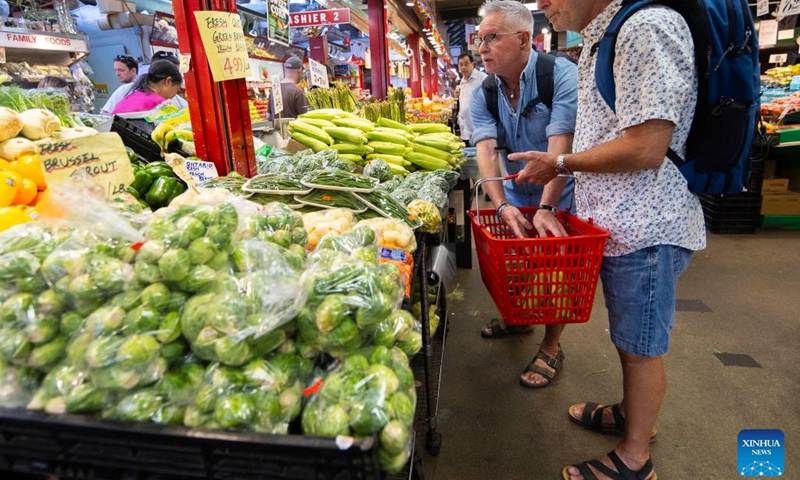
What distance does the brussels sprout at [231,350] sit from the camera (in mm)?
785

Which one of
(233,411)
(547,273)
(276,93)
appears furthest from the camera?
(276,93)

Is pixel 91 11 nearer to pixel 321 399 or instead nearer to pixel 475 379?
pixel 475 379

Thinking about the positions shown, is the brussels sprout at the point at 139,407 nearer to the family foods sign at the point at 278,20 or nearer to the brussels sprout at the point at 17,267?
the brussels sprout at the point at 17,267

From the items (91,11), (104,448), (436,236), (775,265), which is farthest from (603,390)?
(91,11)

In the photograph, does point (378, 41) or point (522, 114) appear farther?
point (378, 41)

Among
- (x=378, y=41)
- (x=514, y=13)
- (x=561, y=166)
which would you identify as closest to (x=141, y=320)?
(x=561, y=166)

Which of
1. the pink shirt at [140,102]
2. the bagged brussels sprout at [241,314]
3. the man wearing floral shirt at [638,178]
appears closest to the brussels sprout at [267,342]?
the bagged brussels sprout at [241,314]

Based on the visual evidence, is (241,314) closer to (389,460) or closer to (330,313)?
(330,313)

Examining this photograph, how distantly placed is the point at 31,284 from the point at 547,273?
1514mm

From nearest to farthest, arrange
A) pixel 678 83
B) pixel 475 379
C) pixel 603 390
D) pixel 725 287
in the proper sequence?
pixel 678 83 < pixel 603 390 < pixel 475 379 < pixel 725 287

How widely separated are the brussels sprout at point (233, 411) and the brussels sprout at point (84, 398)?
0.66 ft

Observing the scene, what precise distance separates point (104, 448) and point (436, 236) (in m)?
1.67

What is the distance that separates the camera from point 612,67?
152 cm

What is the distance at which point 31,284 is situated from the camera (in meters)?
0.86
